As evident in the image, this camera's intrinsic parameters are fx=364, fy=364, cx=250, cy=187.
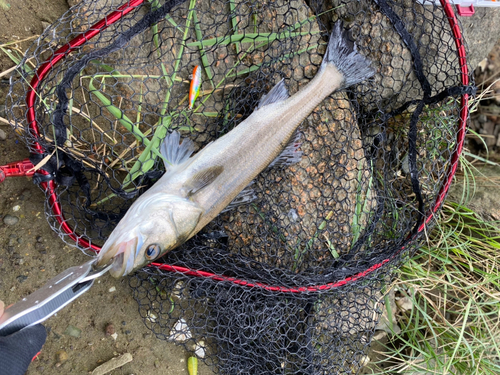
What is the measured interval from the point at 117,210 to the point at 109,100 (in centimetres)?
82

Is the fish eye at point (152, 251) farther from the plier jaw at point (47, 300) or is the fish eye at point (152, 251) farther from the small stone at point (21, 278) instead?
the small stone at point (21, 278)

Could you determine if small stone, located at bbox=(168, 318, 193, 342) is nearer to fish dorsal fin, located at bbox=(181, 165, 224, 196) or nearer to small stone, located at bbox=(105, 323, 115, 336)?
small stone, located at bbox=(105, 323, 115, 336)

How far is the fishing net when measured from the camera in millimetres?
2652

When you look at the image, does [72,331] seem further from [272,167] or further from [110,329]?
[272,167]

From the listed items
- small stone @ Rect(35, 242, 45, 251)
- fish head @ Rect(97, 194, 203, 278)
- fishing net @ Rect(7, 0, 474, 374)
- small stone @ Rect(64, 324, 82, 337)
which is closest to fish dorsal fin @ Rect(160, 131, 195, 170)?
fishing net @ Rect(7, 0, 474, 374)

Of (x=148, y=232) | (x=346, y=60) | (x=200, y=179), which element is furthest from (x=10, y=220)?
(x=346, y=60)

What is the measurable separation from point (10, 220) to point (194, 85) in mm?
1640

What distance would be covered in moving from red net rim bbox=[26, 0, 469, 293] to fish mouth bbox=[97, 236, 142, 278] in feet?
1.67

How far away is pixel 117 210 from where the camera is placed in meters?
2.79

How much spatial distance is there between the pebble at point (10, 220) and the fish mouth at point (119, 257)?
1.04 metres

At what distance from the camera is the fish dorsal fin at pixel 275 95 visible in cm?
261

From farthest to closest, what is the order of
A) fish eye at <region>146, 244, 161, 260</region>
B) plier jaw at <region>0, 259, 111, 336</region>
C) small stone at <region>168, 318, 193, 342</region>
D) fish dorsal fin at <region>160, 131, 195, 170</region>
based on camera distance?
small stone at <region>168, 318, 193, 342</region>, fish dorsal fin at <region>160, 131, 195, 170</region>, fish eye at <region>146, 244, 161, 260</region>, plier jaw at <region>0, 259, 111, 336</region>

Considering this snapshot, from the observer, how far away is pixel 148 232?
2.17m

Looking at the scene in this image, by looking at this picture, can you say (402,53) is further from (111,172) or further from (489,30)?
(111,172)
